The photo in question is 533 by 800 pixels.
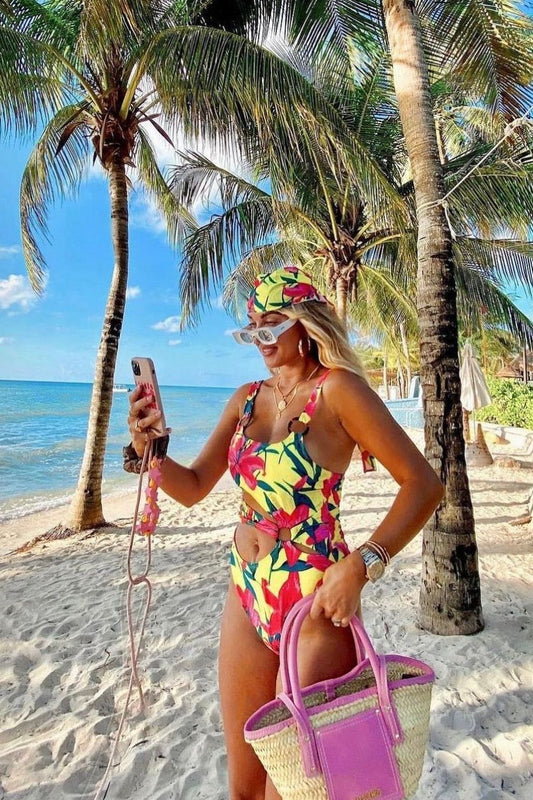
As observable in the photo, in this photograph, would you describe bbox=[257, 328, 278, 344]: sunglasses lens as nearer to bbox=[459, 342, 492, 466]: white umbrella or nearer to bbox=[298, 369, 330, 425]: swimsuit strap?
bbox=[298, 369, 330, 425]: swimsuit strap

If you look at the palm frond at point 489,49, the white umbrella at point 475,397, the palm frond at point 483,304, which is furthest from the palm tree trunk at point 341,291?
the palm frond at point 489,49

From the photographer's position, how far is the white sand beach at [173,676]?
7.34ft

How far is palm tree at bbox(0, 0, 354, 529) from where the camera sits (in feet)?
17.1

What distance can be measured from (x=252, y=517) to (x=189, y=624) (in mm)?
2982

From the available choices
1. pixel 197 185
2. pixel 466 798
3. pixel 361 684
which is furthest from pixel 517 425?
pixel 361 684

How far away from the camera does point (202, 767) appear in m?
2.30

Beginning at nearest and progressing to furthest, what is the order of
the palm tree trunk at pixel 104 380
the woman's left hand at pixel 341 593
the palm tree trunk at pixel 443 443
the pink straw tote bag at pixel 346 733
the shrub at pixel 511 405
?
the pink straw tote bag at pixel 346 733
the woman's left hand at pixel 341 593
the palm tree trunk at pixel 443 443
the palm tree trunk at pixel 104 380
the shrub at pixel 511 405

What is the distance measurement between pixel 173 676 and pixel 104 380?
454 centimetres

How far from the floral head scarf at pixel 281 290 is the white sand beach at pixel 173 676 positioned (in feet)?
6.98

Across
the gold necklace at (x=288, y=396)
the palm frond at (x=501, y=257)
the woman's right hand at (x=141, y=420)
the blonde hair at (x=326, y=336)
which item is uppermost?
the palm frond at (x=501, y=257)

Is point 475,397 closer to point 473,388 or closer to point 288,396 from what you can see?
point 473,388

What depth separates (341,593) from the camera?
112 cm

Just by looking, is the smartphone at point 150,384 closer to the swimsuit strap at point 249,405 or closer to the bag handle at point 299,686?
the swimsuit strap at point 249,405

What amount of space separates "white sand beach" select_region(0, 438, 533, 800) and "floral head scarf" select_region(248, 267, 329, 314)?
2126 millimetres
